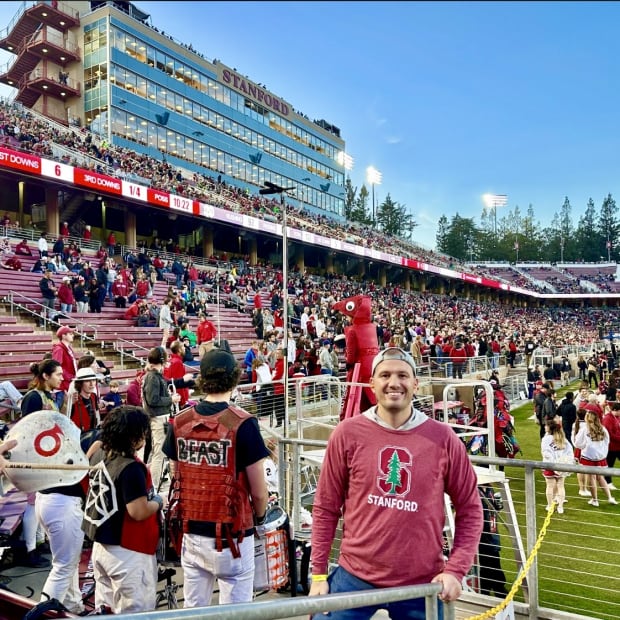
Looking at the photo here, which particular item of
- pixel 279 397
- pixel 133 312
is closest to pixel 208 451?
pixel 279 397

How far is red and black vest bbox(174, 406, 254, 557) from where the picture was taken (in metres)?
2.59

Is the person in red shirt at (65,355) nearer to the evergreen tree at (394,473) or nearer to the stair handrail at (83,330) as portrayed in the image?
the stair handrail at (83,330)

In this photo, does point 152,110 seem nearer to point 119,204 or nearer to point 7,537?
point 119,204

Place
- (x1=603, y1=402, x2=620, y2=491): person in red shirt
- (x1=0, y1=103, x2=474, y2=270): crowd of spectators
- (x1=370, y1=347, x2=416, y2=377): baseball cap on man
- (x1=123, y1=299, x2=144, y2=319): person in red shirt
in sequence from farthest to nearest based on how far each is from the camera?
(x1=0, y1=103, x2=474, y2=270): crowd of spectators < (x1=123, y1=299, x2=144, y2=319): person in red shirt < (x1=603, y1=402, x2=620, y2=491): person in red shirt < (x1=370, y1=347, x2=416, y2=377): baseball cap on man

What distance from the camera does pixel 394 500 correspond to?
2.17m

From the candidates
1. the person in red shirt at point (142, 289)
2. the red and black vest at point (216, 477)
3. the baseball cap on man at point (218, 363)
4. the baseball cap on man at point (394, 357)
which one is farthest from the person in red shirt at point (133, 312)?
the baseball cap on man at point (394, 357)

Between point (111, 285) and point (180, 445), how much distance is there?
14.5 m

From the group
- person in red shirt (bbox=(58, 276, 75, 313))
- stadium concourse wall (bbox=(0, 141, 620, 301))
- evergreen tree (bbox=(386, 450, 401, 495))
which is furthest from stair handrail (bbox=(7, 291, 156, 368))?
evergreen tree (bbox=(386, 450, 401, 495))

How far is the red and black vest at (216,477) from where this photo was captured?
259 centimetres

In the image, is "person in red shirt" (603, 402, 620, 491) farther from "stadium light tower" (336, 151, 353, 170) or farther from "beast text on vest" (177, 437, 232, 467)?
"stadium light tower" (336, 151, 353, 170)

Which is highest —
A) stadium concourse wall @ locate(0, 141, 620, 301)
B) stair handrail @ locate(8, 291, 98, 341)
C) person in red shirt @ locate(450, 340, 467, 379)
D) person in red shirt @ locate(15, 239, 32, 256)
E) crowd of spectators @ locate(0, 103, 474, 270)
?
crowd of spectators @ locate(0, 103, 474, 270)

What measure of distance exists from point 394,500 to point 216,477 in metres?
0.93

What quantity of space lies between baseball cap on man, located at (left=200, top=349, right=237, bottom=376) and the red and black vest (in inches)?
8.7

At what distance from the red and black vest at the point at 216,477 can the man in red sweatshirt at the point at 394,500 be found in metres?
0.49
